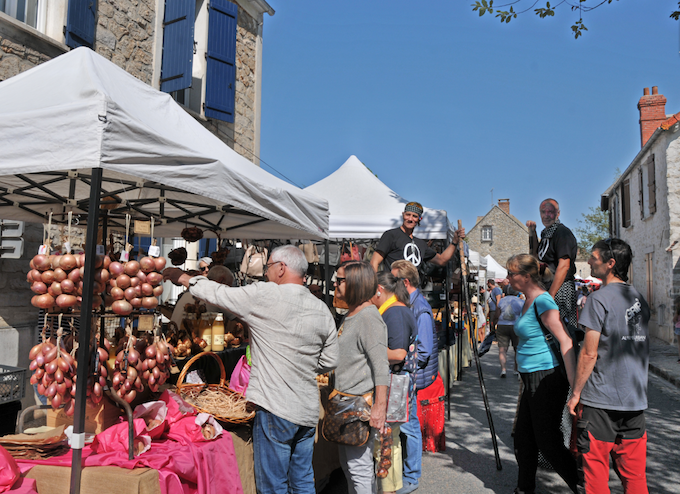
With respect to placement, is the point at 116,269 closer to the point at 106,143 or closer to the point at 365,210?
the point at 106,143

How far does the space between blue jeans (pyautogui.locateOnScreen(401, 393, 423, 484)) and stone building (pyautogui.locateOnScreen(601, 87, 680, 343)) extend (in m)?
10.8

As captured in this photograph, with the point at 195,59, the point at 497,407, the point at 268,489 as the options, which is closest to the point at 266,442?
the point at 268,489

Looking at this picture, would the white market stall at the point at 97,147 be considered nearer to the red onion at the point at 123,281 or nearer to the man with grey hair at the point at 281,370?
the red onion at the point at 123,281

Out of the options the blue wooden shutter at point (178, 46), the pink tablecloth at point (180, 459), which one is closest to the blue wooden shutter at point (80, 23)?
the blue wooden shutter at point (178, 46)

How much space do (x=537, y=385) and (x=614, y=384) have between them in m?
0.66

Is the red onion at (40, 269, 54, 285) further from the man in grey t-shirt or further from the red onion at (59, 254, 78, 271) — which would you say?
the man in grey t-shirt

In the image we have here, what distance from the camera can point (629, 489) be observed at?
121 inches

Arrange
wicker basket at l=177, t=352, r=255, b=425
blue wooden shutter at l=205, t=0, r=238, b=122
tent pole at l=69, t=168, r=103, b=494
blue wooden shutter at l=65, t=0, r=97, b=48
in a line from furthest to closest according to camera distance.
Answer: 1. blue wooden shutter at l=205, t=0, r=238, b=122
2. blue wooden shutter at l=65, t=0, r=97, b=48
3. wicker basket at l=177, t=352, r=255, b=425
4. tent pole at l=69, t=168, r=103, b=494

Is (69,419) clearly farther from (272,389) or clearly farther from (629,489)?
(629,489)

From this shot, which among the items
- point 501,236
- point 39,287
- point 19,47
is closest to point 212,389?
point 39,287

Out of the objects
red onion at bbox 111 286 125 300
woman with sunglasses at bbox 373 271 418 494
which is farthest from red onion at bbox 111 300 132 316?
woman with sunglasses at bbox 373 271 418 494

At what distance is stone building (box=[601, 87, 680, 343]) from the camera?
14.5 m

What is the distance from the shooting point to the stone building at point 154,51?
5.46 m

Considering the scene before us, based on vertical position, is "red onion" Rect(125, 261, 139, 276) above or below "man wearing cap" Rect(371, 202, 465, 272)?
below
